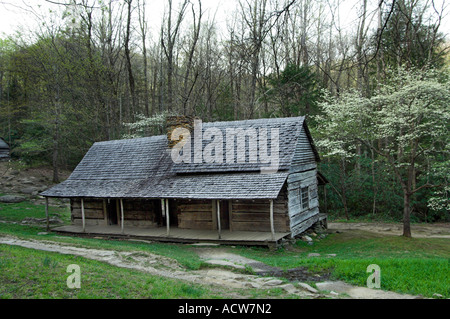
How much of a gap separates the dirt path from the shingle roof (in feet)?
9.67

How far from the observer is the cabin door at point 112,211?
59.2 feet

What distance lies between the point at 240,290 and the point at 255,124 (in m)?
10.7

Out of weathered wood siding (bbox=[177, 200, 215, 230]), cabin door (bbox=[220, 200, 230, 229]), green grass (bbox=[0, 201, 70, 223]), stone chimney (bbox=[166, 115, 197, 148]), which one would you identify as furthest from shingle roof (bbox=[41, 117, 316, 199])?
green grass (bbox=[0, 201, 70, 223])

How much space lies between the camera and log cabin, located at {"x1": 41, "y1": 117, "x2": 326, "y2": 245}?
47.3 ft

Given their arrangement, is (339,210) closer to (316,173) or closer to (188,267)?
(316,173)

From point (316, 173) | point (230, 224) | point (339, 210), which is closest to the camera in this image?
Result: point (230, 224)

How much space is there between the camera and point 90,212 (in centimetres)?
1841

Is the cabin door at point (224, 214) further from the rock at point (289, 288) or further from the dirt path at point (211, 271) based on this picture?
the rock at point (289, 288)

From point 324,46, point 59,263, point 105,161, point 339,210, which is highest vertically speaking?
point 324,46

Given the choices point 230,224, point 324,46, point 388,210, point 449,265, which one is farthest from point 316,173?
point 324,46

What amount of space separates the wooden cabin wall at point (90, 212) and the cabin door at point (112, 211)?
0.34m

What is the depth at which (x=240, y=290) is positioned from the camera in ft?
22.9

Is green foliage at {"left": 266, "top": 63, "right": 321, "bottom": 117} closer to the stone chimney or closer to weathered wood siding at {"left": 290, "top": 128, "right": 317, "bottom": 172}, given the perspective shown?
weathered wood siding at {"left": 290, "top": 128, "right": 317, "bottom": 172}

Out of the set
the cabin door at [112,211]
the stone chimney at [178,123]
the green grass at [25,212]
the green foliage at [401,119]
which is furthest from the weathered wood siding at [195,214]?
the green grass at [25,212]
